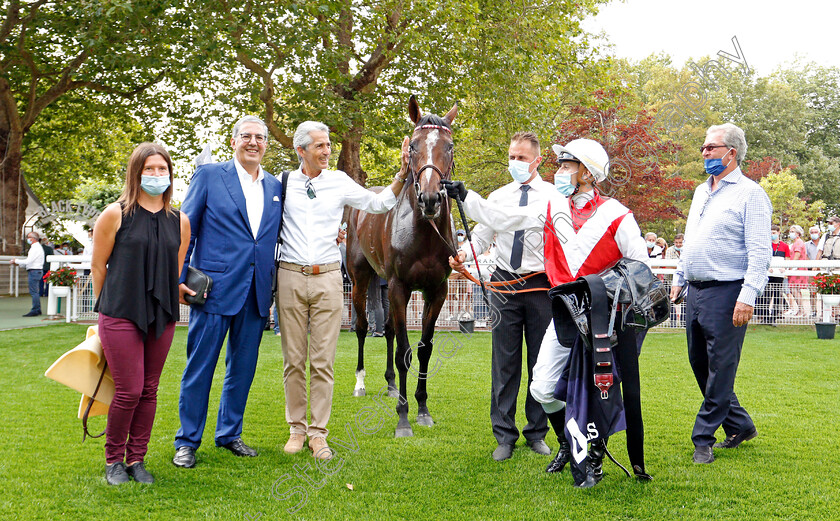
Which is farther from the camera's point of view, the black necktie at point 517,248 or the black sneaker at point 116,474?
the black necktie at point 517,248

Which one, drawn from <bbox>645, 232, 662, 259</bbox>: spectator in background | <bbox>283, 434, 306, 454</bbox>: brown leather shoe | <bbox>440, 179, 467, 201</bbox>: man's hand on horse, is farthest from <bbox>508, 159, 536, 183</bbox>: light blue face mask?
<bbox>645, 232, 662, 259</bbox>: spectator in background

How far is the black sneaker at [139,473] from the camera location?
147 inches

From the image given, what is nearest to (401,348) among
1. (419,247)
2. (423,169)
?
(419,247)

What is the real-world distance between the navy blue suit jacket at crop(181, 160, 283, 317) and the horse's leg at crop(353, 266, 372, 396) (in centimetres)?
258

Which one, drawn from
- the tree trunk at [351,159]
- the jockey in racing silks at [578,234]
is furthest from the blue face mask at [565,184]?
the tree trunk at [351,159]

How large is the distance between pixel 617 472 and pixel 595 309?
1254mm

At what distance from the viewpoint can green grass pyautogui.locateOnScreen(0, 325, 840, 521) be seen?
3.36 meters

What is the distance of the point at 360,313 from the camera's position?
677 cm

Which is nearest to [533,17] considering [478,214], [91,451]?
[478,214]

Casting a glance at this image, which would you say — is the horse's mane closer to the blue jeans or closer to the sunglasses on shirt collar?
the sunglasses on shirt collar

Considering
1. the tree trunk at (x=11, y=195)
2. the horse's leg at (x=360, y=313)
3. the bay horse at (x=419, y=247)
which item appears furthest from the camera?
the tree trunk at (x=11, y=195)

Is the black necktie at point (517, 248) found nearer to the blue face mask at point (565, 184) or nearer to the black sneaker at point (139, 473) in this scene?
the blue face mask at point (565, 184)

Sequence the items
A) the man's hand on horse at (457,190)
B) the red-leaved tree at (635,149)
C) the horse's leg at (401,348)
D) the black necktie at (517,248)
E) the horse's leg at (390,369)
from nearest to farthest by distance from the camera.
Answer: the man's hand on horse at (457,190), the black necktie at (517,248), the horse's leg at (401,348), the red-leaved tree at (635,149), the horse's leg at (390,369)

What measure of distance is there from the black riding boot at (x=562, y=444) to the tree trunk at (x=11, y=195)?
18030mm
